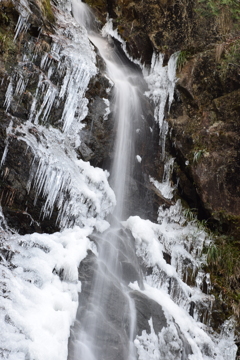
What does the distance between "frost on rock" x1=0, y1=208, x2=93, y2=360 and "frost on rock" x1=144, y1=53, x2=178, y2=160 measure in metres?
4.45

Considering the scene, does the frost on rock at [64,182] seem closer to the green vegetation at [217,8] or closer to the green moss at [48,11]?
the green moss at [48,11]

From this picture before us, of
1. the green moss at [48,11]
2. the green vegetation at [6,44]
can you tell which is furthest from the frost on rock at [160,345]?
the green moss at [48,11]

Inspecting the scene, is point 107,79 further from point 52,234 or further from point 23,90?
point 52,234

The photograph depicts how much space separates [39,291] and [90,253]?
1.25 m

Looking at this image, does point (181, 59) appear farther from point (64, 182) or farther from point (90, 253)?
point (90, 253)

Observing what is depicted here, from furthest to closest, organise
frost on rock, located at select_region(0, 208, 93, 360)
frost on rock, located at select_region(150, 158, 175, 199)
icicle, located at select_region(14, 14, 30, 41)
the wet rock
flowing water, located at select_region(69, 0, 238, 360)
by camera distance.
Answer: frost on rock, located at select_region(150, 158, 175, 199) < icicle, located at select_region(14, 14, 30, 41) < the wet rock < flowing water, located at select_region(69, 0, 238, 360) < frost on rock, located at select_region(0, 208, 93, 360)

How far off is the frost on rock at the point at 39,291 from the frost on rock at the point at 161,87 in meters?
4.45

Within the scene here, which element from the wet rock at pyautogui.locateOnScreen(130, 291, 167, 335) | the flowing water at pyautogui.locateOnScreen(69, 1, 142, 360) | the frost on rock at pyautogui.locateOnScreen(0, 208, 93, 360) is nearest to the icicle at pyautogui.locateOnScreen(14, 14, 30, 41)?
the flowing water at pyautogui.locateOnScreen(69, 1, 142, 360)

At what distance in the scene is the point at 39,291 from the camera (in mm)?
3855

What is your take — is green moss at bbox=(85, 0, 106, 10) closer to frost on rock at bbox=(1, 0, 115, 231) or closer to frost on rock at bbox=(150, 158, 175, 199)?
frost on rock at bbox=(1, 0, 115, 231)

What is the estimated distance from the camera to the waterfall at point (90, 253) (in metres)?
3.70

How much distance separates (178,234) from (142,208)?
3.51 ft

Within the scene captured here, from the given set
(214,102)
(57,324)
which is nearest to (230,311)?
(57,324)

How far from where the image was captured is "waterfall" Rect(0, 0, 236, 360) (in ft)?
12.1
